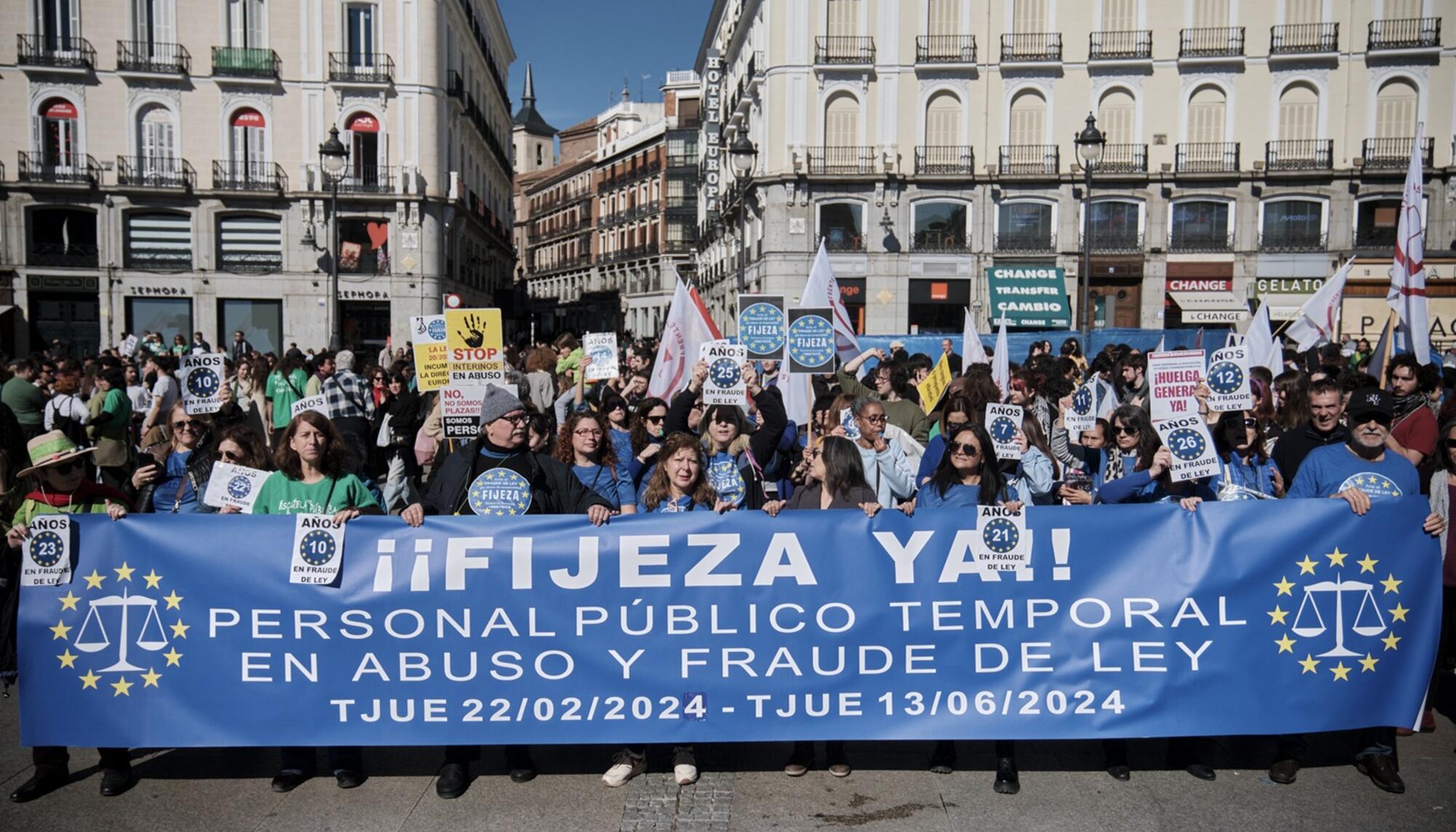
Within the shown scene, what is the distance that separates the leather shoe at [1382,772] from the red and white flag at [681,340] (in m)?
6.29

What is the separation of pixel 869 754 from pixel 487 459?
246 cm

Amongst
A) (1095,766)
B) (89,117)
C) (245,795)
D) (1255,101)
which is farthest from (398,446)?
(1255,101)

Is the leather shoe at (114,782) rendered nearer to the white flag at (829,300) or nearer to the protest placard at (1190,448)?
the protest placard at (1190,448)

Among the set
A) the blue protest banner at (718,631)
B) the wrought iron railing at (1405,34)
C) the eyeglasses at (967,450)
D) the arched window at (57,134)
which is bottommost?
the blue protest banner at (718,631)

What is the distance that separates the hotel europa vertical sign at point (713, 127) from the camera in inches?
1959

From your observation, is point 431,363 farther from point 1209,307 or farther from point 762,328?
point 1209,307

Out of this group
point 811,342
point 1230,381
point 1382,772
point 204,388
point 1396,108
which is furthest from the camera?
point 1396,108

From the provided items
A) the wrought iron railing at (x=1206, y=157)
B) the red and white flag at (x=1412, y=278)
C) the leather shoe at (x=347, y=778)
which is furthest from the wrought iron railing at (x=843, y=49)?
the leather shoe at (x=347, y=778)

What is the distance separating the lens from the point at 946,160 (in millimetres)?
34594

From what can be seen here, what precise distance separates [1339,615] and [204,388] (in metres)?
7.33

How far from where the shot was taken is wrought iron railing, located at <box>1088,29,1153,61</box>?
3403 centimetres

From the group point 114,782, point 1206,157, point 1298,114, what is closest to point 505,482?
point 114,782

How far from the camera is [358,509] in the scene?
5043 mm

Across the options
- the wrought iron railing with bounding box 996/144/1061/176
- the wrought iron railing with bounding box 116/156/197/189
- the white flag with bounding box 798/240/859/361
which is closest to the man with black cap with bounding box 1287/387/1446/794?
the white flag with bounding box 798/240/859/361
